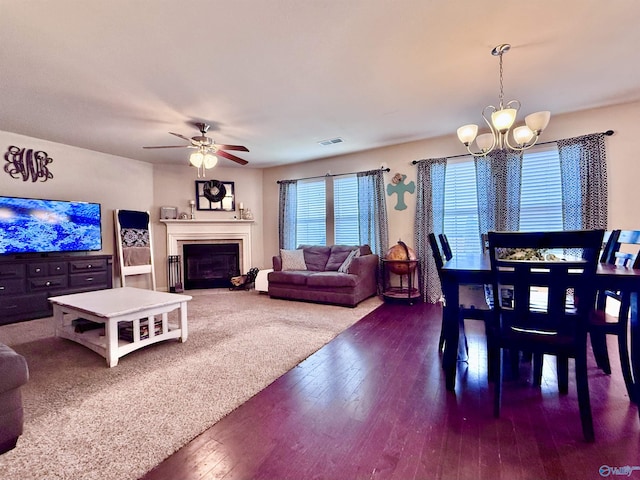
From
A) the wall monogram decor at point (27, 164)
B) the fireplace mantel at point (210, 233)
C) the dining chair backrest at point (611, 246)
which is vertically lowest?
the dining chair backrest at point (611, 246)

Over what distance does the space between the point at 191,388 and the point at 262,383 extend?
1.61ft

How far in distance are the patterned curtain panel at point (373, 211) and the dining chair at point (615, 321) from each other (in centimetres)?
297

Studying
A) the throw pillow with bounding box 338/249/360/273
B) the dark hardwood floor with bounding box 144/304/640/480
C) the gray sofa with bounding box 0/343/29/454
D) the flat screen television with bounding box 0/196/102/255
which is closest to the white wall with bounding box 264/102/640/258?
the throw pillow with bounding box 338/249/360/273

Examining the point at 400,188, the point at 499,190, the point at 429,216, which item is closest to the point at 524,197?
the point at 499,190

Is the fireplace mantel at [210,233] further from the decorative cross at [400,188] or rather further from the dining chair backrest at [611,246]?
the dining chair backrest at [611,246]

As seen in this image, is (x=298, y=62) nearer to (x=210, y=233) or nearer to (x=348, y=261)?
(x=348, y=261)

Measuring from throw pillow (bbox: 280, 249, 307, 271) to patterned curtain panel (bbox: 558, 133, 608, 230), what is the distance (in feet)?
→ 12.6

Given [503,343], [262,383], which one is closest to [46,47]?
[262,383]

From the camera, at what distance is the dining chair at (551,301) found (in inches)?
57.4

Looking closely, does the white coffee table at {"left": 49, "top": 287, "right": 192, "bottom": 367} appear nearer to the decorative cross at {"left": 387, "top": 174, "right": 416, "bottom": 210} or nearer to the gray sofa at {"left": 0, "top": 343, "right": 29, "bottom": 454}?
the gray sofa at {"left": 0, "top": 343, "right": 29, "bottom": 454}

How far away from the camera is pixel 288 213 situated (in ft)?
20.2

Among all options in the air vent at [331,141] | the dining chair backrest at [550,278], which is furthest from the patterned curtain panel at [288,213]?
the dining chair backrest at [550,278]

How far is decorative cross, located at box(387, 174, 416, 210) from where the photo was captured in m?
4.89

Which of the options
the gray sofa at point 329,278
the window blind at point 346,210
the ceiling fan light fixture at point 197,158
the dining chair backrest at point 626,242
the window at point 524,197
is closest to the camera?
the dining chair backrest at point 626,242
